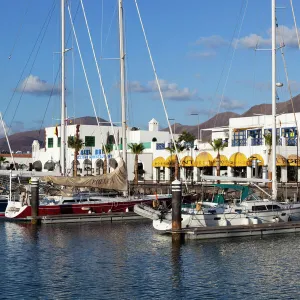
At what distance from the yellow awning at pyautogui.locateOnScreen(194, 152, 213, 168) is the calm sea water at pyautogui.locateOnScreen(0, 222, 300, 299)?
3997 cm

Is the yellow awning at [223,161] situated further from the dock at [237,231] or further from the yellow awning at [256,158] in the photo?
the dock at [237,231]

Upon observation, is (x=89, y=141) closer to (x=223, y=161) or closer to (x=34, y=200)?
(x=223, y=161)

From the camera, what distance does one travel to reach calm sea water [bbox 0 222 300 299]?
2733cm

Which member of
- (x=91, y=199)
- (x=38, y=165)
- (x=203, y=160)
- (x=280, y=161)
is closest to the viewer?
(x=91, y=199)

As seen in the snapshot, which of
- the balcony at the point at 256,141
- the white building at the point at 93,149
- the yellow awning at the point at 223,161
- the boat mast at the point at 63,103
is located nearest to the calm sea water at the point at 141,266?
the boat mast at the point at 63,103

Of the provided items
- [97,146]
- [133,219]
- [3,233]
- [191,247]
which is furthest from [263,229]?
[97,146]

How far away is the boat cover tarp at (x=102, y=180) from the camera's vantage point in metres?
51.9

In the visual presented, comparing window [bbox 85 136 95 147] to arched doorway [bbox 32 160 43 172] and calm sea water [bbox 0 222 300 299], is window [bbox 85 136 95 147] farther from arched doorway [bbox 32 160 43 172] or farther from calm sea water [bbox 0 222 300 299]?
calm sea water [bbox 0 222 300 299]

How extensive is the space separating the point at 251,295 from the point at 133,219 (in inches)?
1057

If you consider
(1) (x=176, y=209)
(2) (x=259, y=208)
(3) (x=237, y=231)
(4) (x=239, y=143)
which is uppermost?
(4) (x=239, y=143)

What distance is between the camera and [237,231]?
4197 cm

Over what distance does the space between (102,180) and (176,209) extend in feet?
44.6

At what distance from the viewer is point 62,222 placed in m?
50.8

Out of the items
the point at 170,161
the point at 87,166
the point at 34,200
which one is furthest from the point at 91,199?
the point at 87,166
